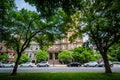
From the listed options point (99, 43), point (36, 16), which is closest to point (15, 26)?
point (36, 16)

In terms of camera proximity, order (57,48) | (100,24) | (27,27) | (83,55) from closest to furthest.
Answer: (100,24)
(27,27)
(83,55)
(57,48)

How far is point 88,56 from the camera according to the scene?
55.2 meters

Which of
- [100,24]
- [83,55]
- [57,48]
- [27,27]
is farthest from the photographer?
[57,48]

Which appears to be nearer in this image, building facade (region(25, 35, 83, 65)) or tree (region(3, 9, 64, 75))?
Answer: tree (region(3, 9, 64, 75))

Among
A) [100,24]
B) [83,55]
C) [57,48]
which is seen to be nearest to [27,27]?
[100,24]

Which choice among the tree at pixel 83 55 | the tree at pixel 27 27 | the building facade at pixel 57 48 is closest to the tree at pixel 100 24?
the tree at pixel 27 27

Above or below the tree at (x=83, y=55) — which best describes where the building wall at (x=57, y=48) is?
above

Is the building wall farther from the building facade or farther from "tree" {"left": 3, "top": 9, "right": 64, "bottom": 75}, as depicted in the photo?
"tree" {"left": 3, "top": 9, "right": 64, "bottom": 75}

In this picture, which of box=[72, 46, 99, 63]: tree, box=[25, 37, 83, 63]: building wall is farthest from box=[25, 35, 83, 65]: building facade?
box=[72, 46, 99, 63]: tree

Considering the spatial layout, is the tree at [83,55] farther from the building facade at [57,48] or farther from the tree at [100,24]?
the tree at [100,24]

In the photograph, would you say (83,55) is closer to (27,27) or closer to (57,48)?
(57,48)

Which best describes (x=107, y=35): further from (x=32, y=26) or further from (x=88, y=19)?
(x=32, y=26)

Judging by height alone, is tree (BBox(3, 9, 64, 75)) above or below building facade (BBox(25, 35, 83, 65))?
below

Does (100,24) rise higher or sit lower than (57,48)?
lower
